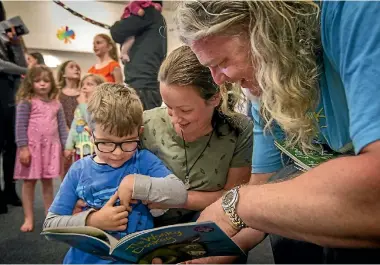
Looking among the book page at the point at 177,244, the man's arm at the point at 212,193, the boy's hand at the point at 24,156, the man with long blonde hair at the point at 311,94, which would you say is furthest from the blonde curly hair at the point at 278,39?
the boy's hand at the point at 24,156

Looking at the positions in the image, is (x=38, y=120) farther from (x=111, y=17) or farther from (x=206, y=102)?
(x=111, y=17)

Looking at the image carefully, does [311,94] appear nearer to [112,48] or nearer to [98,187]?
[98,187]

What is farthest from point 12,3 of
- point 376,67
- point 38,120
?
point 376,67

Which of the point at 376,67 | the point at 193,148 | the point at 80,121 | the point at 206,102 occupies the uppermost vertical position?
the point at 376,67

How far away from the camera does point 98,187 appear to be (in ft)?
3.54

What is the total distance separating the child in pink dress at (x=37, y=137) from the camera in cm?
224

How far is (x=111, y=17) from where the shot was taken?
4.77 metres

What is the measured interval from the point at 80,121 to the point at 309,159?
1.63 meters

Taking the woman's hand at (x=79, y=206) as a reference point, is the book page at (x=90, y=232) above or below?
above

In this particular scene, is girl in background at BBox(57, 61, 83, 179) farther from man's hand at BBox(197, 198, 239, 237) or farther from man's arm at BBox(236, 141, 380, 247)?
man's arm at BBox(236, 141, 380, 247)

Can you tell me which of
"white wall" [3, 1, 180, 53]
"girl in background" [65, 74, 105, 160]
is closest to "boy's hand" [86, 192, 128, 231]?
"girl in background" [65, 74, 105, 160]

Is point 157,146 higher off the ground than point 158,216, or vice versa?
point 157,146

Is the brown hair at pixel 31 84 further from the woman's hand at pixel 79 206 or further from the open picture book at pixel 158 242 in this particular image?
the open picture book at pixel 158 242

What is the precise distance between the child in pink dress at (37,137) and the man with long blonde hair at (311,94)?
1571mm
